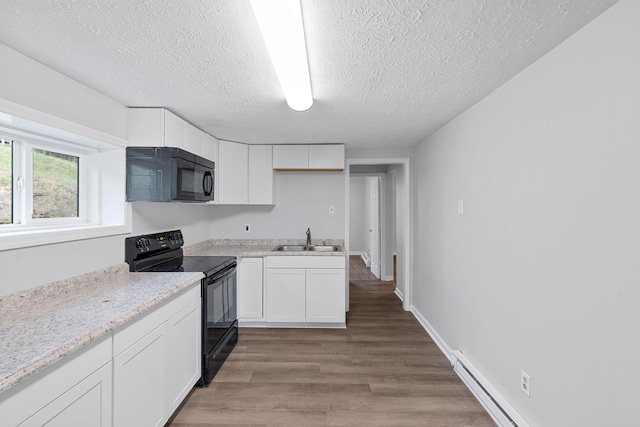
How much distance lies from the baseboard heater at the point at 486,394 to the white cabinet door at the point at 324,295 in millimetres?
1255

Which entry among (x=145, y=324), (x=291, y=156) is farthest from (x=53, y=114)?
(x=291, y=156)

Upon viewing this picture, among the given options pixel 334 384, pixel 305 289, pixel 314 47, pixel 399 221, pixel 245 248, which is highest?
pixel 314 47

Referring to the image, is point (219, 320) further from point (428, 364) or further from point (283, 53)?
point (283, 53)

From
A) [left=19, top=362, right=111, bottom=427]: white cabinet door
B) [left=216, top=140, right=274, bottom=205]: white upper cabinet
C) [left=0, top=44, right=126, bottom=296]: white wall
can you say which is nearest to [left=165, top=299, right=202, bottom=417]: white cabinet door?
[left=19, top=362, right=111, bottom=427]: white cabinet door

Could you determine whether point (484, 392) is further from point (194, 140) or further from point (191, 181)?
point (194, 140)

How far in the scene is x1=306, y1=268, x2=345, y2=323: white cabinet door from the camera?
327 centimetres

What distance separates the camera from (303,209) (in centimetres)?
391

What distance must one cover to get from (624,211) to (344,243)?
294 centimetres

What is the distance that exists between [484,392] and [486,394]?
2 centimetres

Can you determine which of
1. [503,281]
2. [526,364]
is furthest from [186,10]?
[526,364]

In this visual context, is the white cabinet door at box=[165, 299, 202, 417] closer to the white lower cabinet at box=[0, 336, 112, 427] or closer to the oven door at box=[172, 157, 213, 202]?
the white lower cabinet at box=[0, 336, 112, 427]

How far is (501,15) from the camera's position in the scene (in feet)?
3.92

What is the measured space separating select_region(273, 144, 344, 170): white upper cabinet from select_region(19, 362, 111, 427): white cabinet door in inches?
105

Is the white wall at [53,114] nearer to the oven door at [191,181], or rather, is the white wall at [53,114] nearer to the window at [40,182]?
the window at [40,182]
